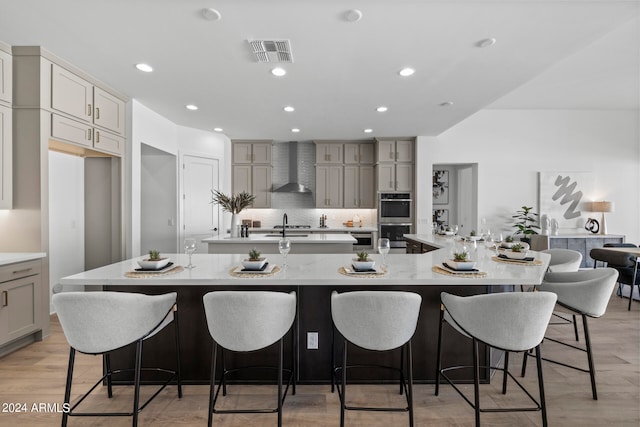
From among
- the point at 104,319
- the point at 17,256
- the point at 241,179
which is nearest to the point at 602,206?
the point at 241,179

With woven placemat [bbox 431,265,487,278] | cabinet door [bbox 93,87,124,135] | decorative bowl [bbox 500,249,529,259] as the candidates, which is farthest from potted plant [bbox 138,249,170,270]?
decorative bowl [bbox 500,249,529,259]

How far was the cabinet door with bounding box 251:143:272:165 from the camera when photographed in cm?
675

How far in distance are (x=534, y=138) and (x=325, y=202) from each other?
437cm

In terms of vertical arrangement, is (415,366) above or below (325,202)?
below

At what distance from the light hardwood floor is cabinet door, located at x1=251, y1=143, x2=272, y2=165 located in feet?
15.4

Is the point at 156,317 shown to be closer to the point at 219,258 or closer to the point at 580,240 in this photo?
the point at 219,258

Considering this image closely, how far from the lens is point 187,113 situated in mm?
4918

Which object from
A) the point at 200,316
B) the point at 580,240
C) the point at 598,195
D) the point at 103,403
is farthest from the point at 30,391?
the point at 598,195

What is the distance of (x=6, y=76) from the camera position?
293 cm

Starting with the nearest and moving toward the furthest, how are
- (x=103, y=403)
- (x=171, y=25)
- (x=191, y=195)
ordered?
(x=103, y=403) → (x=171, y=25) → (x=191, y=195)

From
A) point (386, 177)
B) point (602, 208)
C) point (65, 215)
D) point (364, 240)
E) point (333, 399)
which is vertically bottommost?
point (333, 399)

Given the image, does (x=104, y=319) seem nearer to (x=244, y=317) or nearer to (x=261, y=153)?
(x=244, y=317)

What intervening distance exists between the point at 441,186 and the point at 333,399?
6.20m

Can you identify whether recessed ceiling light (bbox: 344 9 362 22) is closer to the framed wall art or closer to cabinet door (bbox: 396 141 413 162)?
cabinet door (bbox: 396 141 413 162)
